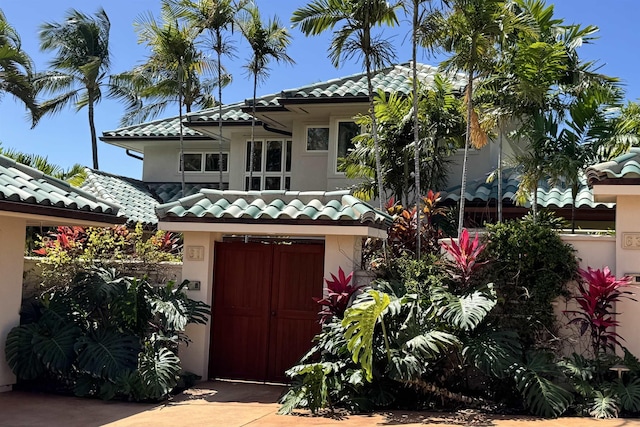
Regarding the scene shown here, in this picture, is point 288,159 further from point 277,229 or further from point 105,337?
point 105,337

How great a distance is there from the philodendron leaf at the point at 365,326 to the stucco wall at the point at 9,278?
538 centimetres

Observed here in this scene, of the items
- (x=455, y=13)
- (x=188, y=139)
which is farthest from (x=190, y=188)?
(x=455, y=13)

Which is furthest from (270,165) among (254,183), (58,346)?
(58,346)

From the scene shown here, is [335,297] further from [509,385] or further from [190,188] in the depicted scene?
[190,188]

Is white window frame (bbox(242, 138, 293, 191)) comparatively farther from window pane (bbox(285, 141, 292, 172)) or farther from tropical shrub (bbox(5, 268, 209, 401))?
tropical shrub (bbox(5, 268, 209, 401))

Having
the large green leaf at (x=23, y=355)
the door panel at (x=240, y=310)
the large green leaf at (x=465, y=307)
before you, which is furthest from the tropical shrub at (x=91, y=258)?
the large green leaf at (x=465, y=307)

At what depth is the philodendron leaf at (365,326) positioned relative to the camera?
850 centimetres

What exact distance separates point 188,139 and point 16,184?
13.2 m

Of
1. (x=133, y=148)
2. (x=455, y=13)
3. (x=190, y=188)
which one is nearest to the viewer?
(x=455, y=13)

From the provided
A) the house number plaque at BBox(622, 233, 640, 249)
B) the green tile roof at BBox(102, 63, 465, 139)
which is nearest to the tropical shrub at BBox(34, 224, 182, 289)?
the green tile roof at BBox(102, 63, 465, 139)

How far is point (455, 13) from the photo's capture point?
11523 mm

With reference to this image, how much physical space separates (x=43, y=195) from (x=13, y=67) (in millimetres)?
12195

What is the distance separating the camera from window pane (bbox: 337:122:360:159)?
17.5 meters

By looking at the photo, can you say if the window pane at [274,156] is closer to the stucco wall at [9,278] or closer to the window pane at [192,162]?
the window pane at [192,162]
